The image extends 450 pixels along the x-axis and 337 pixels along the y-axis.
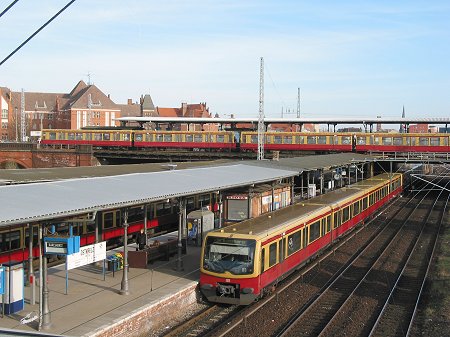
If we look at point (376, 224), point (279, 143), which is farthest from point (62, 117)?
point (376, 224)

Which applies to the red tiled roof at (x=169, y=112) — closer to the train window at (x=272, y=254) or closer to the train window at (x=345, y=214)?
the train window at (x=345, y=214)

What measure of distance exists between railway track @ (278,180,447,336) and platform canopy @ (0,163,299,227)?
192 inches

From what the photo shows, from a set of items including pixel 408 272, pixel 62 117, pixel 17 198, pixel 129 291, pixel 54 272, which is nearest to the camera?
pixel 17 198

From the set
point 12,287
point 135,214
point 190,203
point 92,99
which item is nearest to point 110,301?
point 12,287

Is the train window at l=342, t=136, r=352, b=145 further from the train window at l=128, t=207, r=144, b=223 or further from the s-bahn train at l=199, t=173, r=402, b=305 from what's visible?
the s-bahn train at l=199, t=173, r=402, b=305

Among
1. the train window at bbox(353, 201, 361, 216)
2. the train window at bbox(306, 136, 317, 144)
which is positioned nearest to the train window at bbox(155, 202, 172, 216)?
the train window at bbox(353, 201, 361, 216)

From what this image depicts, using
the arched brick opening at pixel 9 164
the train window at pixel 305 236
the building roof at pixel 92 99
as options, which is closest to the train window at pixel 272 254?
the train window at pixel 305 236

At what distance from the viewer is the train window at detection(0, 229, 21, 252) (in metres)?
16.9

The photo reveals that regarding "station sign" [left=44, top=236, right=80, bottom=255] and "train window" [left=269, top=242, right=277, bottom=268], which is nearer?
"station sign" [left=44, top=236, right=80, bottom=255]

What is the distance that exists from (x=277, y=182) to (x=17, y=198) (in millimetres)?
16052

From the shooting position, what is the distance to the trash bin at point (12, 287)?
12.1m

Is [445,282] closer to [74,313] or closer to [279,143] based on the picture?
[74,313]

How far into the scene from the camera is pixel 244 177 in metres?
22.0

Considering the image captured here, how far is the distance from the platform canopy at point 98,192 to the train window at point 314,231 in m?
2.88
